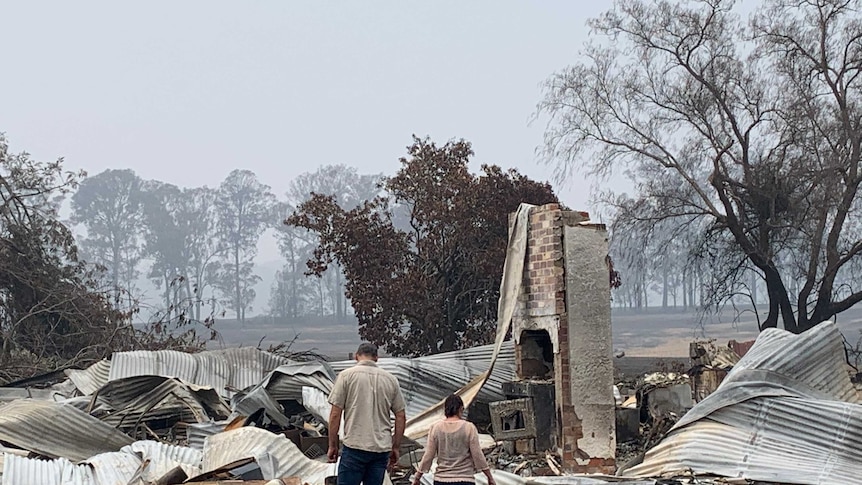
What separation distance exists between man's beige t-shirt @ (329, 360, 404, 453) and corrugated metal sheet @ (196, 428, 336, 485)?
178 centimetres

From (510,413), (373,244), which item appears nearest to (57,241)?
(373,244)

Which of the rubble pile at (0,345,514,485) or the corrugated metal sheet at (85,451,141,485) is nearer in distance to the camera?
the corrugated metal sheet at (85,451,141,485)

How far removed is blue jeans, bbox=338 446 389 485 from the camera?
6078 millimetres

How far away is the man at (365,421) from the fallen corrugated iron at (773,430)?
3.11m

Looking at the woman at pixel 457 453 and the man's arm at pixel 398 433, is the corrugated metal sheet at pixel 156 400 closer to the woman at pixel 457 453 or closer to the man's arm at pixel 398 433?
the man's arm at pixel 398 433

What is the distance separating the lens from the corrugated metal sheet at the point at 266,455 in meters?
7.67

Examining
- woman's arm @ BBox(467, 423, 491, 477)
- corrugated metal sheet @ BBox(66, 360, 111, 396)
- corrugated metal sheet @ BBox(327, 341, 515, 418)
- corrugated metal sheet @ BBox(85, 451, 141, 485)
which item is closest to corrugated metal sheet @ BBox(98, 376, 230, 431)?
corrugated metal sheet @ BBox(66, 360, 111, 396)

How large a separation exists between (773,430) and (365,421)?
13.9 ft

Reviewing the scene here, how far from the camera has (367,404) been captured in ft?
19.8

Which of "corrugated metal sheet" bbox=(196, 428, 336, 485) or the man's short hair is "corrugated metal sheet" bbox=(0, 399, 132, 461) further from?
the man's short hair

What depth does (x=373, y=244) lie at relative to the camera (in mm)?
19281

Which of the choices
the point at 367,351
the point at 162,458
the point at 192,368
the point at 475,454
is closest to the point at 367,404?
the point at 367,351

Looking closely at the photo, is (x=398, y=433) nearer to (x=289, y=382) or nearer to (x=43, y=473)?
(x=43, y=473)

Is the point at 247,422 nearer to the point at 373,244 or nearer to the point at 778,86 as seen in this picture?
the point at 373,244
